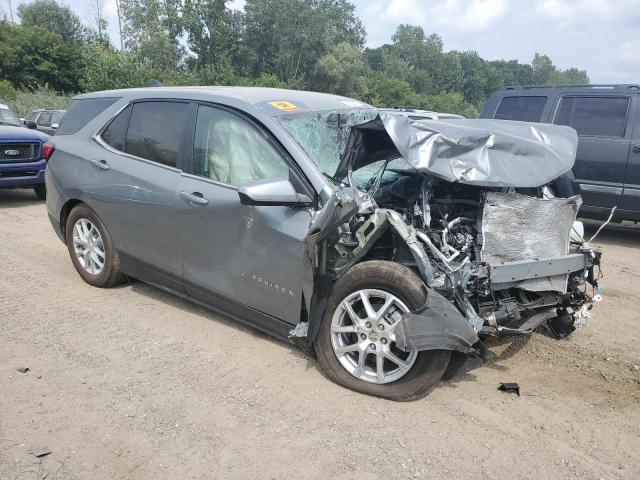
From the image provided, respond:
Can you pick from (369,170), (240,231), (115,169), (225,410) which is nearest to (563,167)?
(369,170)

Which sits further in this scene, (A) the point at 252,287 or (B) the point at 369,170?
(B) the point at 369,170

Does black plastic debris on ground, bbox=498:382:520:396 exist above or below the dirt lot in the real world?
above

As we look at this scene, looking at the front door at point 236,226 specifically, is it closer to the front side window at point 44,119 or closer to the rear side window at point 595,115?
the rear side window at point 595,115

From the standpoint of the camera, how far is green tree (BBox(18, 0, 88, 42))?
59.0m

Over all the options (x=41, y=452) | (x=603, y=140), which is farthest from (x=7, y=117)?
(x=603, y=140)

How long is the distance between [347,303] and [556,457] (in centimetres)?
139

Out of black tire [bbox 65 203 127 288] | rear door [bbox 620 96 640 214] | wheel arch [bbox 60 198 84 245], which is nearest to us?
black tire [bbox 65 203 127 288]

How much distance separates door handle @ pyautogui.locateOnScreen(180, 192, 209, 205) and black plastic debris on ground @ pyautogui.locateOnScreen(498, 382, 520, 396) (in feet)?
7.69

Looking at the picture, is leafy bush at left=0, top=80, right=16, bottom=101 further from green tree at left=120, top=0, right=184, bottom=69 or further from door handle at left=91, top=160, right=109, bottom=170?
door handle at left=91, top=160, right=109, bottom=170

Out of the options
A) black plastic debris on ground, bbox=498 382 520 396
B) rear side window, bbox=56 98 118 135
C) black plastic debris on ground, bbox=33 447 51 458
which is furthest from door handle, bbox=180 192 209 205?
black plastic debris on ground, bbox=498 382 520 396

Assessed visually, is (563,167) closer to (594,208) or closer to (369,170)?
(369,170)

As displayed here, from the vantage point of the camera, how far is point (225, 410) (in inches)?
123

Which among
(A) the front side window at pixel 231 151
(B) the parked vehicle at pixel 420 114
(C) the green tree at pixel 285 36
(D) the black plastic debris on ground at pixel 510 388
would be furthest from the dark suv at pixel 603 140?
(C) the green tree at pixel 285 36

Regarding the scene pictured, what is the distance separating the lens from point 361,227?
327cm
